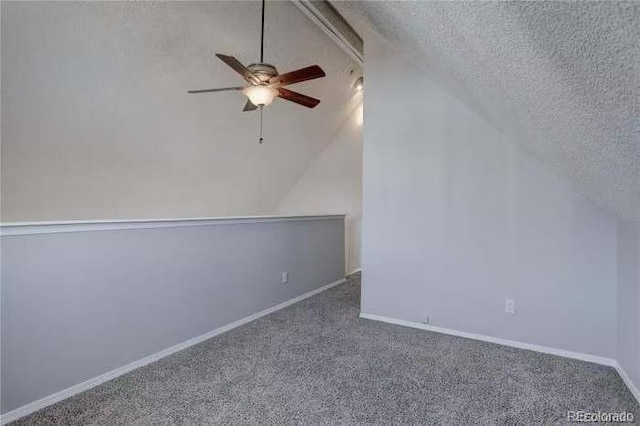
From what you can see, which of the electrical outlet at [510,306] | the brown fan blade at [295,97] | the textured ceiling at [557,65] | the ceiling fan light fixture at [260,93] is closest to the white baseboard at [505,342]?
the electrical outlet at [510,306]

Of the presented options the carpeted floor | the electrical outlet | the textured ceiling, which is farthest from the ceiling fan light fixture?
the electrical outlet

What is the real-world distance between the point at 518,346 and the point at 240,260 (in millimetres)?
2483

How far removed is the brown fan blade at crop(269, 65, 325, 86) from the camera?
2.42 m

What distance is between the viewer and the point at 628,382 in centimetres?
213

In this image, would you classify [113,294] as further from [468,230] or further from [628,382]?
[628,382]

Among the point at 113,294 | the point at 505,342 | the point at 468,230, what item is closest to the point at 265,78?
the point at 113,294

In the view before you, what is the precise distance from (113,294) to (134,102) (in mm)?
1793

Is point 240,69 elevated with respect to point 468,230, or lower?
elevated

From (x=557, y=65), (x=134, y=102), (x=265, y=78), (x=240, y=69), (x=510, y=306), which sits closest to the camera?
(x=557, y=65)

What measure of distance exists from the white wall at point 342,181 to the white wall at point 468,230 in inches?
94.4

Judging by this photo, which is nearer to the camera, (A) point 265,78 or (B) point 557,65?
(B) point 557,65

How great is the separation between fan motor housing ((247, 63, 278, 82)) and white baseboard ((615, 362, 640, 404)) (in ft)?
10.2

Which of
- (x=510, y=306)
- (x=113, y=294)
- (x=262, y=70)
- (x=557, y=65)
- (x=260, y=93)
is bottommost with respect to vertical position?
(x=510, y=306)

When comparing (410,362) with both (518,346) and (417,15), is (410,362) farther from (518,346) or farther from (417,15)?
(417,15)
